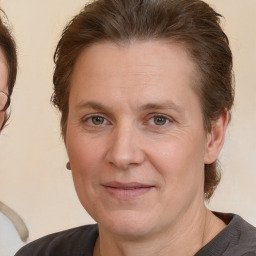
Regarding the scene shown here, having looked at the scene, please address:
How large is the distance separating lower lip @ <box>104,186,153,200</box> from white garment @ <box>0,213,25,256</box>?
1.21 metres

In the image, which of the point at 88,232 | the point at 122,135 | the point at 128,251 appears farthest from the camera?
the point at 88,232

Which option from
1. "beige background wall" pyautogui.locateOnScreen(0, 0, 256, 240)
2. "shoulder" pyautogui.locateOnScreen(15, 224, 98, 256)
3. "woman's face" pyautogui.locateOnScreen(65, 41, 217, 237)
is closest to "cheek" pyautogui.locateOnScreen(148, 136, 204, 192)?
"woman's face" pyautogui.locateOnScreen(65, 41, 217, 237)

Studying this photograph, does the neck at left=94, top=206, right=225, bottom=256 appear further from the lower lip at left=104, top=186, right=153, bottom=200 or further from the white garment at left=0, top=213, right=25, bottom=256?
the white garment at left=0, top=213, right=25, bottom=256

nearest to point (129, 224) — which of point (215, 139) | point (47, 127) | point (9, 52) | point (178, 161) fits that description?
point (178, 161)

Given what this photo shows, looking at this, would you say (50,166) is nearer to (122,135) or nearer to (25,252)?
(25,252)

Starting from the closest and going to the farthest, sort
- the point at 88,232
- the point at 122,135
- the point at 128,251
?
the point at 122,135, the point at 128,251, the point at 88,232

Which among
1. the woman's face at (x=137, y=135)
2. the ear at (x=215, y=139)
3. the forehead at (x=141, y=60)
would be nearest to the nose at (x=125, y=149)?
the woman's face at (x=137, y=135)

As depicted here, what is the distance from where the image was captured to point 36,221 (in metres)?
2.55

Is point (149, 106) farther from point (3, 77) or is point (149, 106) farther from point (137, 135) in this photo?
point (3, 77)

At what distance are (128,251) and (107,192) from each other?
18cm

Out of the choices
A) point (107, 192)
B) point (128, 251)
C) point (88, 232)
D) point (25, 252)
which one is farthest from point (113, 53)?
point (25, 252)

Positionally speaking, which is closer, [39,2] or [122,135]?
[122,135]

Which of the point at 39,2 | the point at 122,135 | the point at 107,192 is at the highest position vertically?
the point at 39,2

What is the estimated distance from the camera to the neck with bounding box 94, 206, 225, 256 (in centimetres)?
144
